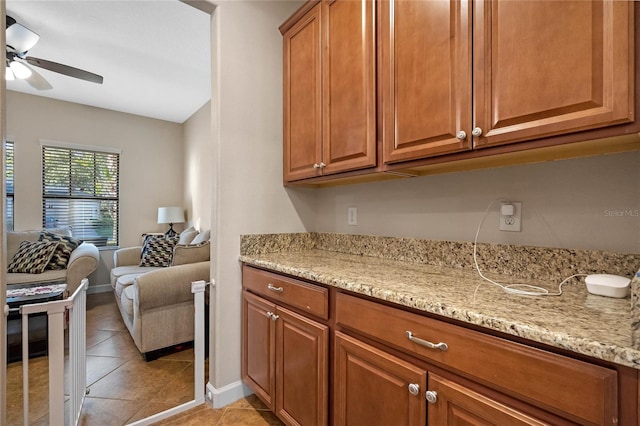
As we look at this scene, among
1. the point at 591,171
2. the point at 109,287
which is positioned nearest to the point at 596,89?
the point at 591,171

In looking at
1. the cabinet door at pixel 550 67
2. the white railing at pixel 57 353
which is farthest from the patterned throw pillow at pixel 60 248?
the cabinet door at pixel 550 67

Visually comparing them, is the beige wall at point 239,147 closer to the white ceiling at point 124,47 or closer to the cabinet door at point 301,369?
the cabinet door at point 301,369

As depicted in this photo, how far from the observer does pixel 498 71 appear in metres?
0.95

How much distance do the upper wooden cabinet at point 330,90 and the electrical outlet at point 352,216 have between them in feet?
1.24

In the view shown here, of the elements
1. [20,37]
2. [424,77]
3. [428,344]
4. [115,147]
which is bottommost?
[428,344]

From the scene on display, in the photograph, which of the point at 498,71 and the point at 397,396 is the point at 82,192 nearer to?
the point at 397,396

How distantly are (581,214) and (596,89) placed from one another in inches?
18.5

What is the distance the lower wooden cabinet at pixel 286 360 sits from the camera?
1.24 metres

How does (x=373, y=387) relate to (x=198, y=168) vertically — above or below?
below

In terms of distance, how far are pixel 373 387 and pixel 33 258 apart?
3983 mm

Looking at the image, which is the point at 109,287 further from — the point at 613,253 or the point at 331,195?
the point at 613,253

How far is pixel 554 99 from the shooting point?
0.85 metres

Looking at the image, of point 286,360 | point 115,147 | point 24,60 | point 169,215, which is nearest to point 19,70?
point 24,60

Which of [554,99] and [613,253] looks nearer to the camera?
[554,99]
